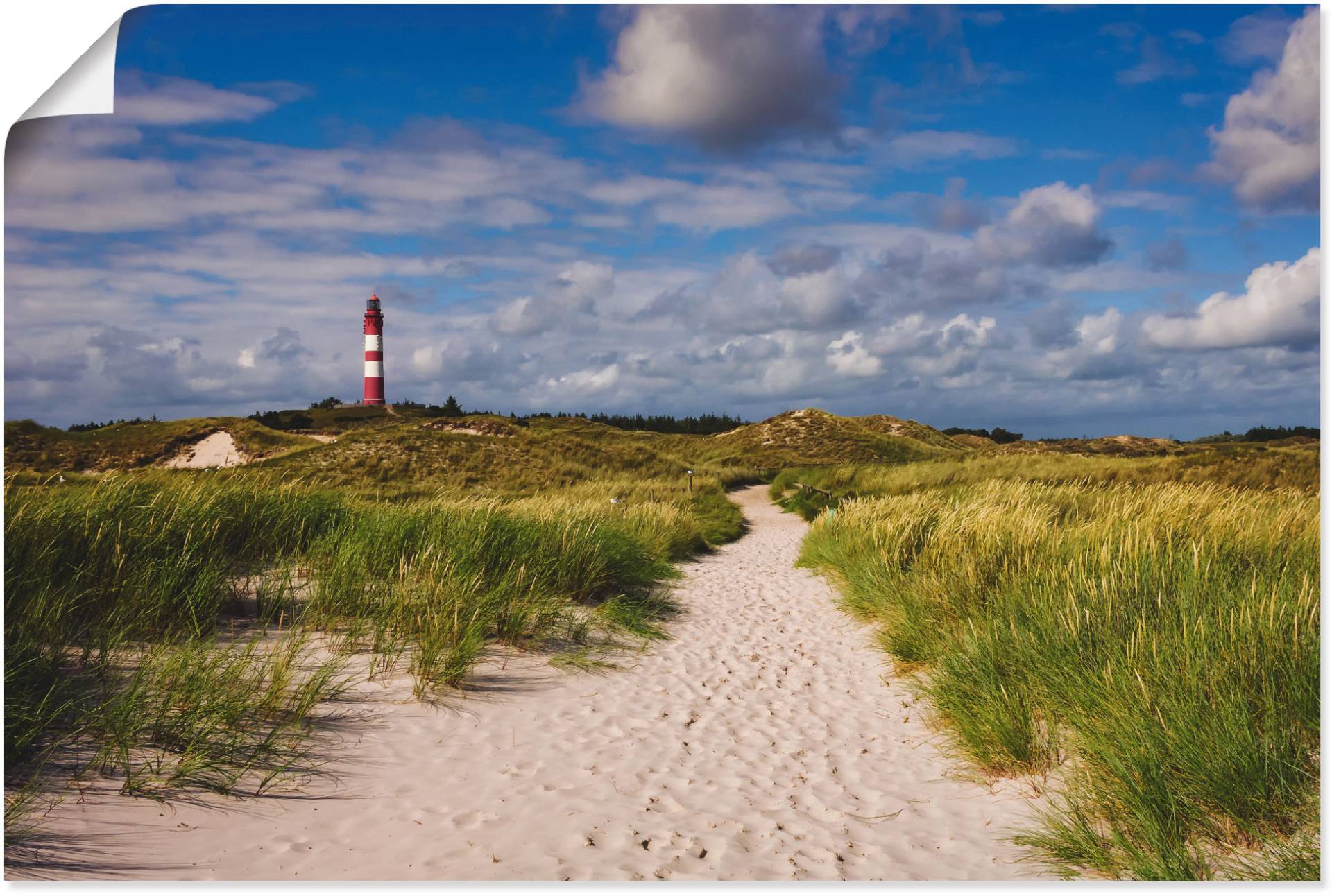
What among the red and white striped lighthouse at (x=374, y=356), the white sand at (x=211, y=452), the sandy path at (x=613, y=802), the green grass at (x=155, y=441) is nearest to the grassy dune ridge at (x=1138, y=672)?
the sandy path at (x=613, y=802)

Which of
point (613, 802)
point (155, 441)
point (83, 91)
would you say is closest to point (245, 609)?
point (613, 802)

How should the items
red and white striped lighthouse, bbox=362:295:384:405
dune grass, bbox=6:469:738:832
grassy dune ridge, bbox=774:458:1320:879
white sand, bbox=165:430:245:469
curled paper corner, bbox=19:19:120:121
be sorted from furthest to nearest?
1. red and white striped lighthouse, bbox=362:295:384:405
2. white sand, bbox=165:430:245:469
3. dune grass, bbox=6:469:738:832
4. curled paper corner, bbox=19:19:120:121
5. grassy dune ridge, bbox=774:458:1320:879

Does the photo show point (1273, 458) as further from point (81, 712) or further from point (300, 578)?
point (81, 712)

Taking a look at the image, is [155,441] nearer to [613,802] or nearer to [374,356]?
[374,356]

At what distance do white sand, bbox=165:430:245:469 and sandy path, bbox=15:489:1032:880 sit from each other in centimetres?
3282

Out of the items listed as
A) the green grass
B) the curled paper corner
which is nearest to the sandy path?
the curled paper corner

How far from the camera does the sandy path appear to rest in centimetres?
296

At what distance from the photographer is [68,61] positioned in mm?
3139

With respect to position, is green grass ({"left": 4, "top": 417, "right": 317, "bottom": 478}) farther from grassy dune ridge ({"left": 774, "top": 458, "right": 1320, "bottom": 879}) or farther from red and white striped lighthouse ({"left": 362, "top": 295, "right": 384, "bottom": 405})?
grassy dune ridge ({"left": 774, "top": 458, "right": 1320, "bottom": 879})

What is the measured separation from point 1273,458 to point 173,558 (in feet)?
66.6

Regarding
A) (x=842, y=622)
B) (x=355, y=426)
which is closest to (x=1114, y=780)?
(x=842, y=622)

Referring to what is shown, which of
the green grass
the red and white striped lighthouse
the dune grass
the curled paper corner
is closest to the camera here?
the curled paper corner

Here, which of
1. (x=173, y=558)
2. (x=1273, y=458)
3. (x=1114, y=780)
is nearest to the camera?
(x=1114, y=780)

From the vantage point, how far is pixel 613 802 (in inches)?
147
